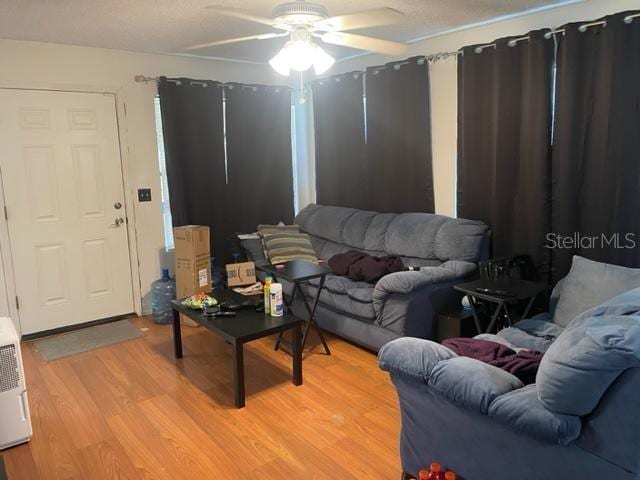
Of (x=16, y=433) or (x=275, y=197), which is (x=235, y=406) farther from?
(x=275, y=197)

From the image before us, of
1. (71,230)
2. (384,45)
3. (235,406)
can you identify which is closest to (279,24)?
(384,45)

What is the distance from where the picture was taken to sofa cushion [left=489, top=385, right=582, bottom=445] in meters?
1.60

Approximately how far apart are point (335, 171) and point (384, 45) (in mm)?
2233

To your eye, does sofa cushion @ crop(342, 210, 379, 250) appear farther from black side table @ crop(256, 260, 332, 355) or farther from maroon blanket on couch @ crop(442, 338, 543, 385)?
maroon blanket on couch @ crop(442, 338, 543, 385)

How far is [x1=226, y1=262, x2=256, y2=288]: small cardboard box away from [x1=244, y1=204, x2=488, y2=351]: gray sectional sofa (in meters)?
0.20

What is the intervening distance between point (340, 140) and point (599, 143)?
2.40m

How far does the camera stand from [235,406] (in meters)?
2.90

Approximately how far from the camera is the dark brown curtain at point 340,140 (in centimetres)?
463

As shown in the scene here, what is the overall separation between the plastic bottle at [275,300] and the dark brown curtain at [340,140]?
1.83 meters

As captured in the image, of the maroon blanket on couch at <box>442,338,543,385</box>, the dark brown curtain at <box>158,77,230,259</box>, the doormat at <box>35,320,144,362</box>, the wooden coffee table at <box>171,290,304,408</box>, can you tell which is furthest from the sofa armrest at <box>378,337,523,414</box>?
the dark brown curtain at <box>158,77,230,259</box>

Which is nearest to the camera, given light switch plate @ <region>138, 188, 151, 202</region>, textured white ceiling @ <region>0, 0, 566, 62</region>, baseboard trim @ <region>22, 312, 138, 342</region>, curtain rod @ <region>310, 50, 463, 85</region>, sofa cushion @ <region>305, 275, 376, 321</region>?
textured white ceiling @ <region>0, 0, 566, 62</region>

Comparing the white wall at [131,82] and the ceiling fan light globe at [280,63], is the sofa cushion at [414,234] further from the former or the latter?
the white wall at [131,82]

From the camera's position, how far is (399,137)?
14.0 feet

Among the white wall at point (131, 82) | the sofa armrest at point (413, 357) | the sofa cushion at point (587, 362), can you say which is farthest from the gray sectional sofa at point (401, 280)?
the sofa cushion at point (587, 362)
